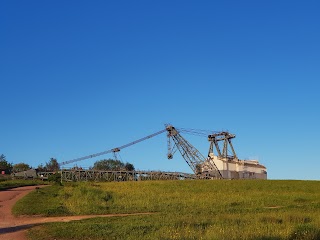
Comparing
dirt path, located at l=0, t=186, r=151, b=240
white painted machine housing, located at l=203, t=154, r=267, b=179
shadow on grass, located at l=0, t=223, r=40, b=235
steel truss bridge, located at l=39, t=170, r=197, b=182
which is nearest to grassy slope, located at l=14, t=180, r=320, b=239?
dirt path, located at l=0, t=186, r=151, b=240

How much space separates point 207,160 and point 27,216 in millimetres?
68467

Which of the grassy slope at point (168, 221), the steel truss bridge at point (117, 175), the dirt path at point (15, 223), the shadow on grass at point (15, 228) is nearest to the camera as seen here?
the grassy slope at point (168, 221)

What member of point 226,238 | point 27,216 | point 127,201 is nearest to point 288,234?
point 226,238

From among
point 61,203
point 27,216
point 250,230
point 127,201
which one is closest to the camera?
point 250,230

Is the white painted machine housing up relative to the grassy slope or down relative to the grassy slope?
up

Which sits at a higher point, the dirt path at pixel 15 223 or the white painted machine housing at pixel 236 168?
the white painted machine housing at pixel 236 168

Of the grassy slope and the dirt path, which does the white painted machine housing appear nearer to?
the grassy slope

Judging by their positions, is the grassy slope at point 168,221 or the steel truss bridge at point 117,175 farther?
the steel truss bridge at point 117,175

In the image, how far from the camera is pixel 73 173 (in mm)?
89250

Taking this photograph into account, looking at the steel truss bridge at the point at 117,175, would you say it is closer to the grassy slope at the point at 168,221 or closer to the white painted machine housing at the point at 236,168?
the white painted machine housing at the point at 236,168

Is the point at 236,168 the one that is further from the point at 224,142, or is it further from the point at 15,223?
the point at 15,223

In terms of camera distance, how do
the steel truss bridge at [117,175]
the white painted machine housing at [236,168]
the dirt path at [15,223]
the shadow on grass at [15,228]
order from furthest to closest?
the white painted machine housing at [236,168] < the steel truss bridge at [117,175] < the shadow on grass at [15,228] < the dirt path at [15,223]

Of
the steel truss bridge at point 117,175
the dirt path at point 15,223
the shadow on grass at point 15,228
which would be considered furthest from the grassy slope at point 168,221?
the steel truss bridge at point 117,175

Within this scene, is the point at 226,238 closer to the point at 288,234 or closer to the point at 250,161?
the point at 288,234
